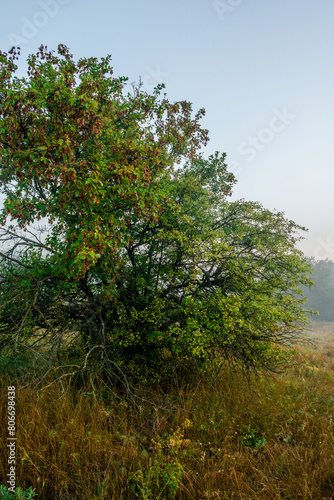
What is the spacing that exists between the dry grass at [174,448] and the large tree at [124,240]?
1.01 meters

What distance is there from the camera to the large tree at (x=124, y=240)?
424 centimetres

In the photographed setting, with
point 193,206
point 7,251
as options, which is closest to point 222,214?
point 193,206

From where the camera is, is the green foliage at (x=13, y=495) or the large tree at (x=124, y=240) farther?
the large tree at (x=124, y=240)

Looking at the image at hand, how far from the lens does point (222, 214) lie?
738 centimetres

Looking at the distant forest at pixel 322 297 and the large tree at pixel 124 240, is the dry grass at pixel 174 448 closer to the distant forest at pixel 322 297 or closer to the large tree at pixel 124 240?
the large tree at pixel 124 240

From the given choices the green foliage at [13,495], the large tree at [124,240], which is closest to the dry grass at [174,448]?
the green foliage at [13,495]

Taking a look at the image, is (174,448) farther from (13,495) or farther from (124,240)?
(124,240)

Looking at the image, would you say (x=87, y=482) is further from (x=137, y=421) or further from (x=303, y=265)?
(x=303, y=265)

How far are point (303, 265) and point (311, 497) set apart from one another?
A: 464 cm

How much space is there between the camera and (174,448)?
3.90 meters

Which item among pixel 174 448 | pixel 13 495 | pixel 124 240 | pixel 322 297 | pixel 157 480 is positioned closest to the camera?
pixel 13 495

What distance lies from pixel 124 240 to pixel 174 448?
3573 millimetres

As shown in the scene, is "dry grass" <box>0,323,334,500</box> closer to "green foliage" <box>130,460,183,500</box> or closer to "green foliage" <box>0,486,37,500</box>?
"green foliage" <box>130,460,183,500</box>

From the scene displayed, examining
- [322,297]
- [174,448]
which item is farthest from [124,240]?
[322,297]
